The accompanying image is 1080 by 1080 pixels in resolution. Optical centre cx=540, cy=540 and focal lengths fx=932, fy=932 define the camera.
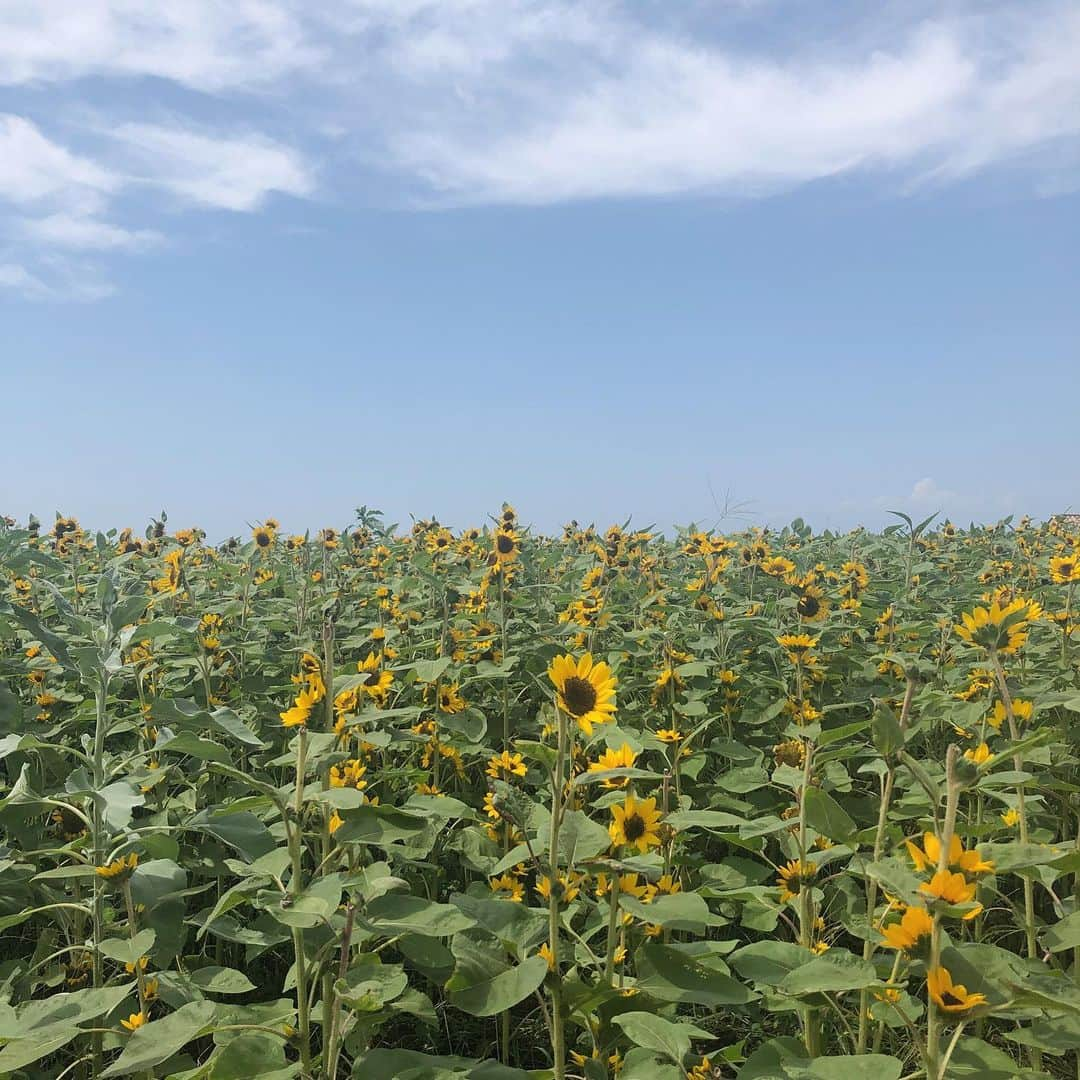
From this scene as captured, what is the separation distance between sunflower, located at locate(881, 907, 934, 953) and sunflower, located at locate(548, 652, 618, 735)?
28.1 inches

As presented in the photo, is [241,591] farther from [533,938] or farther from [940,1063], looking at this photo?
[940,1063]

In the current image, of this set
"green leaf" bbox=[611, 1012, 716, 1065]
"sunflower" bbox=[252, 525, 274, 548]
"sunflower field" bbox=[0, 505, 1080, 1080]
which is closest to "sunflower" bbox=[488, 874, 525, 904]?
"sunflower field" bbox=[0, 505, 1080, 1080]

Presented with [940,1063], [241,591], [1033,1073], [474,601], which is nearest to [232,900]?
[940,1063]

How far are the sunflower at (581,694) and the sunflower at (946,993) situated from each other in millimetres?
792

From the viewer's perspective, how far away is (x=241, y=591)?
6227 mm

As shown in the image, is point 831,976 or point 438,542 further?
point 438,542

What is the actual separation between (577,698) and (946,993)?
0.90m

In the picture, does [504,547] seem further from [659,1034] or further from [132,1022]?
[659,1034]

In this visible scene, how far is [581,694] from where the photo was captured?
2.10 m

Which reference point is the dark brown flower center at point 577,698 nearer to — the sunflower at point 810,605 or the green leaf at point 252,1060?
the green leaf at point 252,1060

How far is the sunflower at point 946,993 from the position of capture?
1520 mm

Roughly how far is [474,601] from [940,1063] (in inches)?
160

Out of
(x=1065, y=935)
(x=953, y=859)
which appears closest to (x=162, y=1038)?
(x=953, y=859)

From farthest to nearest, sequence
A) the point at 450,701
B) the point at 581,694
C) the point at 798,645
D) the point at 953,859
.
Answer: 1. the point at 798,645
2. the point at 450,701
3. the point at 581,694
4. the point at 953,859
